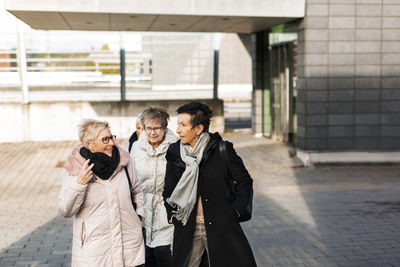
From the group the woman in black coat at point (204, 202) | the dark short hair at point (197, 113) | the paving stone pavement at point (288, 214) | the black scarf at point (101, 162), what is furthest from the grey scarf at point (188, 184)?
the paving stone pavement at point (288, 214)

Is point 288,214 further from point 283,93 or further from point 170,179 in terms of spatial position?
point 283,93

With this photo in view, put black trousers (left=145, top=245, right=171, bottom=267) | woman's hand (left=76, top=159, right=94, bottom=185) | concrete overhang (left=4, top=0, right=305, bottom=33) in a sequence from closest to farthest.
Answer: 1. woman's hand (left=76, top=159, right=94, bottom=185)
2. black trousers (left=145, top=245, right=171, bottom=267)
3. concrete overhang (left=4, top=0, right=305, bottom=33)

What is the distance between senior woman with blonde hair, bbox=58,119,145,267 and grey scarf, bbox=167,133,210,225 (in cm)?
37

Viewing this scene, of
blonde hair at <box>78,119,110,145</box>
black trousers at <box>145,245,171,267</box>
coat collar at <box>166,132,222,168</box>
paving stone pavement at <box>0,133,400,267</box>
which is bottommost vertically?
paving stone pavement at <box>0,133,400,267</box>

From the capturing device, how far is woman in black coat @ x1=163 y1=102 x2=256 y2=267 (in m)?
4.38

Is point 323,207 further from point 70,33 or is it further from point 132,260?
point 70,33

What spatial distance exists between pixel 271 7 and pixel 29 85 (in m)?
8.53

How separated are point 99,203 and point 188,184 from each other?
660 mm

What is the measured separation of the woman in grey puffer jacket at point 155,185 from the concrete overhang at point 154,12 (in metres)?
7.33

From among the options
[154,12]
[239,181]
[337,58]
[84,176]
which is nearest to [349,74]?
[337,58]

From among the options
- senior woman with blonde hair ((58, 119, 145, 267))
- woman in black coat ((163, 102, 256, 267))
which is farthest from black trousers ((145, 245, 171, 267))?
senior woman with blonde hair ((58, 119, 145, 267))

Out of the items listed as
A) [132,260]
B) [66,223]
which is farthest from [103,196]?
[66,223]

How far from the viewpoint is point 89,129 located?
430 centimetres

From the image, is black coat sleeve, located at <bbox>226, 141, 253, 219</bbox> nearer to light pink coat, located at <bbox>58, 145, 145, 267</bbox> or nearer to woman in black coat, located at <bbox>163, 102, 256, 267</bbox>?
woman in black coat, located at <bbox>163, 102, 256, 267</bbox>
